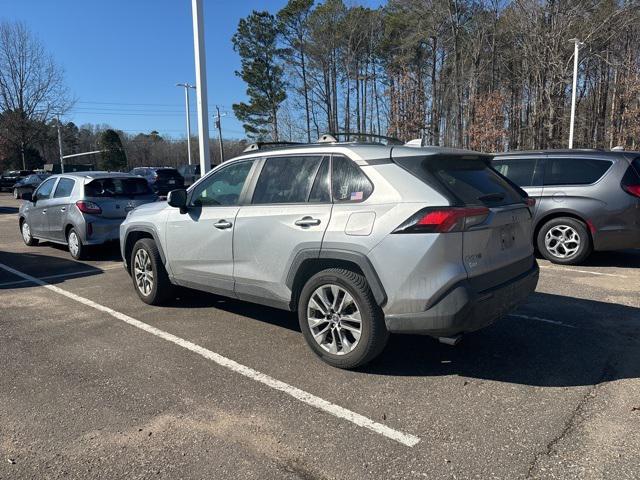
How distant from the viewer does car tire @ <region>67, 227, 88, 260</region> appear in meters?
8.79

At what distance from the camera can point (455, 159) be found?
3781mm

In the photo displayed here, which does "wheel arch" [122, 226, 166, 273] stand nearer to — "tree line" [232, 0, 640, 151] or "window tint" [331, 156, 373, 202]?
"window tint" [331, 156, 373, 202]

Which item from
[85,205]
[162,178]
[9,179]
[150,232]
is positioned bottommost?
[150,232]

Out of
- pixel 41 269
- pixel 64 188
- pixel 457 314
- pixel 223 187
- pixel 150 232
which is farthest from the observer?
pixel 64 188

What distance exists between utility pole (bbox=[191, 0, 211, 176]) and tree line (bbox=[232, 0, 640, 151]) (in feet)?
77.0

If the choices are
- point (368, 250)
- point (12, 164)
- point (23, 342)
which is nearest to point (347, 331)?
point (368, 250)

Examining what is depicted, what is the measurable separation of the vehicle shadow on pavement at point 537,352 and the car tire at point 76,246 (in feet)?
21.4

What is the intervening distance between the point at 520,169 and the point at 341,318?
6146 mm

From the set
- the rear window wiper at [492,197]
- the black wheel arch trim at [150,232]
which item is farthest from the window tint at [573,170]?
the black wheel arch trim at [150,232]

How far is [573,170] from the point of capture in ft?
26.0

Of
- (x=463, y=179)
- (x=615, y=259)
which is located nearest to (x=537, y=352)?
(x=463, y=179)

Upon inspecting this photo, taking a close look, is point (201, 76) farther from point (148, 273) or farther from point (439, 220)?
point (439, 220)

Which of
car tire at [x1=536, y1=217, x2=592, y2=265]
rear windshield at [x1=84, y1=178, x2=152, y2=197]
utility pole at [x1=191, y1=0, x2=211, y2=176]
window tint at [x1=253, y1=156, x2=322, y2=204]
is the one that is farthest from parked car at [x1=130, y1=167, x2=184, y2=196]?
window tint at [x1=253, y1=156, x2=322, y2=204]

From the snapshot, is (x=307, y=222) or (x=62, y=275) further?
(x=62, y=275)
